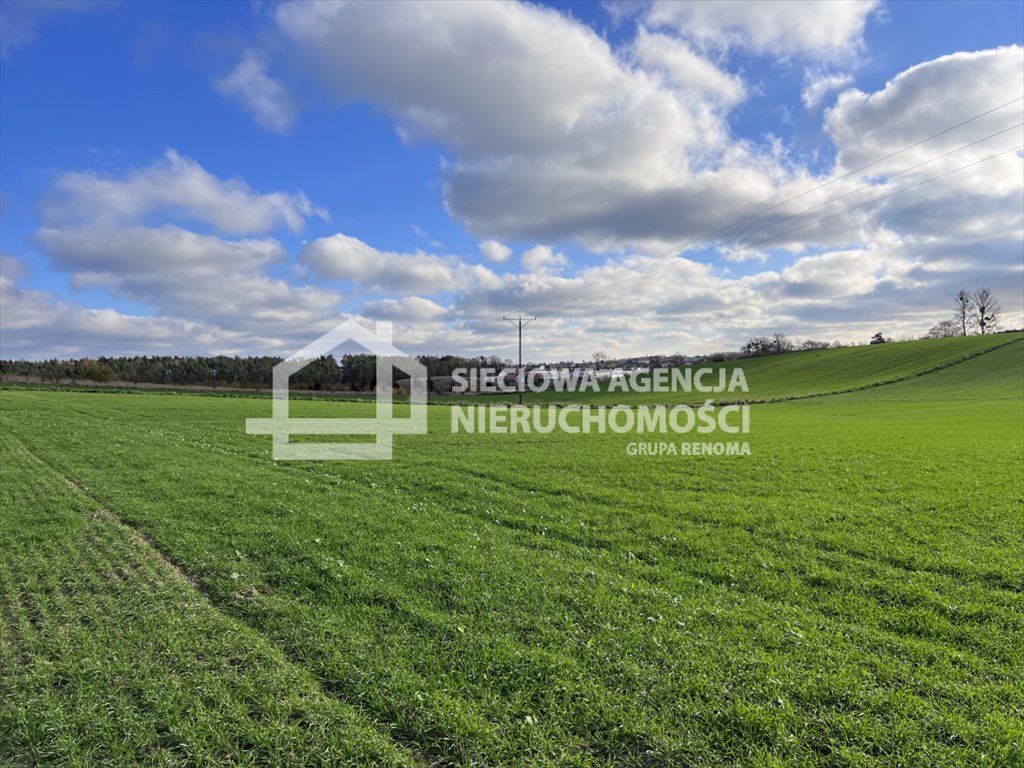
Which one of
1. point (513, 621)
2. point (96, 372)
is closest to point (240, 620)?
point (513, 621)

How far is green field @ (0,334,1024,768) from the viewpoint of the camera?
4.47 metres


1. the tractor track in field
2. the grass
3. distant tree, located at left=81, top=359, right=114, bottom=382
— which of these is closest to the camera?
the tractor track in field

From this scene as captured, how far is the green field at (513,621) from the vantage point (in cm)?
447

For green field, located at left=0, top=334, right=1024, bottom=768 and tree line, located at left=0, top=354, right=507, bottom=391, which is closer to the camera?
green field, located at left=0, top=334, right=1024, bottom=768

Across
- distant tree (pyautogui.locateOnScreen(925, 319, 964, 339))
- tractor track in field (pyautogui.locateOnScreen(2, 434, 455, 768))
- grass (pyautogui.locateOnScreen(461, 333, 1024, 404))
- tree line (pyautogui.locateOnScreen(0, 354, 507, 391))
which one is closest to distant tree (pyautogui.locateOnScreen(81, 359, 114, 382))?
tree line (pyautogui.locateOnScreen(0, 354, 507, 391))

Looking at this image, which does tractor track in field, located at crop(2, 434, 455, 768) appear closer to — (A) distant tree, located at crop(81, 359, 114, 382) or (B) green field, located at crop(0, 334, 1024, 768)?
(B) green field, located at crop(0, 334, 1024, 768)

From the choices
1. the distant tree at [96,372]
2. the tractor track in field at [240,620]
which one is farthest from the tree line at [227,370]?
the tractor track in field at [240,620]

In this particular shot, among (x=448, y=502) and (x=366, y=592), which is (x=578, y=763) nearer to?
(x=366, y=592)

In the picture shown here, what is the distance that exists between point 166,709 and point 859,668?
22.4 feet

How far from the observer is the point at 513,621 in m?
6.39

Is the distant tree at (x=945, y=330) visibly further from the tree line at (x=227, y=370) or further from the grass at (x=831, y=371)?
the tree line at (x=227, y=370)

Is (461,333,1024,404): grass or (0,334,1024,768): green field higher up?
(461,333,1024,404): grass

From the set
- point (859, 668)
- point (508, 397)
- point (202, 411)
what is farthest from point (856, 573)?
point (508, 397)

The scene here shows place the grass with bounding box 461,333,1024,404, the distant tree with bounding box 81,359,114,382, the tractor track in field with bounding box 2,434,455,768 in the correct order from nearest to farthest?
the tractor track in field with bounding box 2,434,455,768 < the grass with bounding box 461,333,1024,404 < the distant tree with bounding box 81,359,114,382
